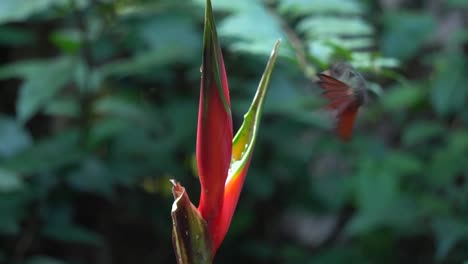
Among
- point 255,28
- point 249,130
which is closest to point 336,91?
point 249,130

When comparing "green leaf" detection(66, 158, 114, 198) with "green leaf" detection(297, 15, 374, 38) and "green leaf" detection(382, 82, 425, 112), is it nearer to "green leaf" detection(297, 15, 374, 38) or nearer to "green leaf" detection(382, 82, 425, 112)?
"green leaf" detection(297, 15, 374, 38)

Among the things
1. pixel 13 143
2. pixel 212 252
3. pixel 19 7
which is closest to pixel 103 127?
pixel 13 143

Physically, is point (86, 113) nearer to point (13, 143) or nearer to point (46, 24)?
point (13, 143)

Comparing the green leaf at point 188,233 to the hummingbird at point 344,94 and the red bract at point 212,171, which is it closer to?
the red bract at point 212,171

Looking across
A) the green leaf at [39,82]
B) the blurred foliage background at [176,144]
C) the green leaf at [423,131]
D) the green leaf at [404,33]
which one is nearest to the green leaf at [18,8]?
the blurred foliage background at [176,144]

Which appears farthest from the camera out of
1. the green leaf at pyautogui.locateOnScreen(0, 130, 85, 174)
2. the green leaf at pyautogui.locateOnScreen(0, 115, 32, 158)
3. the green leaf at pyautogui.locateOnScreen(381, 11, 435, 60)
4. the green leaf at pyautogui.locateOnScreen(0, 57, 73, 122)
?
the green leaf at pyautogui.locateOnScreen(381, 11, 435, 60)

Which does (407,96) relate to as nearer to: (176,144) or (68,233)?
(176,144)

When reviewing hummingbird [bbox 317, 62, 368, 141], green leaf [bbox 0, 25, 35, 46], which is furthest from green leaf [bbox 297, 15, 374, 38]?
green leaf [bbox 0, 25, 35, 46]
